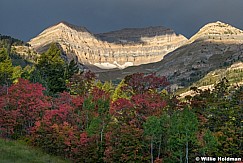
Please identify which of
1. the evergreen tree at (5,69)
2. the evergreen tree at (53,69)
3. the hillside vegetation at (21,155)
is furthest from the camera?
the evergreen tree at (5,69)

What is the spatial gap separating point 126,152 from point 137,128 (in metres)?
3.02

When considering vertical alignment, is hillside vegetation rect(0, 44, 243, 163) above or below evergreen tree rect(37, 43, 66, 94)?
below

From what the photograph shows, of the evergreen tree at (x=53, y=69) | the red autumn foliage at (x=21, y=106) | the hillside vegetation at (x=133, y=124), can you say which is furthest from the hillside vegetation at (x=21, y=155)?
the evergreen tree at (x=53, y=69)

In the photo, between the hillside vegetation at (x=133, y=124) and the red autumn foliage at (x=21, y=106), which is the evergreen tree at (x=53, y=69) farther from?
the red autumn foliage at (x=21, y=106)

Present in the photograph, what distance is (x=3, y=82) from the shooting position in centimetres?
7894

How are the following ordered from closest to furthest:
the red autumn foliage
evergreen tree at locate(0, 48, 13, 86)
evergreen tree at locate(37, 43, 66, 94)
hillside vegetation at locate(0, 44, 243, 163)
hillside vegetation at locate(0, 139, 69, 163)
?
hillside vegetation at locate(0, 139, 69, 163)
hillside vegetation at locate(0, 44, 243, 163)
the red autumn foliage
evergreen tree at locate(37, 43, 66, 94)
evergreen tree at locate(0, 48, 13, 86)

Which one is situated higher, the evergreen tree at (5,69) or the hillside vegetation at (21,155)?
the evergreen tree at (5,69)

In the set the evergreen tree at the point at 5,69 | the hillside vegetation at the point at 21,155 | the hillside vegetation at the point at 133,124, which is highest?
the evergreen tree at the point at 5,69

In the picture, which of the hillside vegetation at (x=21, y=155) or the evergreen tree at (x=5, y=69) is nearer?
the hillside vegetation at (x=21, y=155)

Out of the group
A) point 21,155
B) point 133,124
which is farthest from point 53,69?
point 21,155

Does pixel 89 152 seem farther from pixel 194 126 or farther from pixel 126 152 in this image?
pixel 194 126

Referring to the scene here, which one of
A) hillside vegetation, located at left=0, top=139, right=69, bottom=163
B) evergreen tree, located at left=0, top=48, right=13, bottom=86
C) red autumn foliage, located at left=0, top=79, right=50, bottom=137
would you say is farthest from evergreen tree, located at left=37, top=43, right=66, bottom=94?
hillside vegetation, located at left=0, top=139, right=69, bottom=163

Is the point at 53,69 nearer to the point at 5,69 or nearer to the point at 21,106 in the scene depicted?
the point at 5,69

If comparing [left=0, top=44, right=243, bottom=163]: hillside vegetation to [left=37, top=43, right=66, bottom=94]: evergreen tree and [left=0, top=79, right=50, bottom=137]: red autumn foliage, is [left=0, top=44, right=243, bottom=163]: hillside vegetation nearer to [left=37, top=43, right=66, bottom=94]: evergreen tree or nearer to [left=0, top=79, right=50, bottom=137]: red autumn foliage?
[left=0, top=79, right=50, bottom=137]: red autumn foliage
